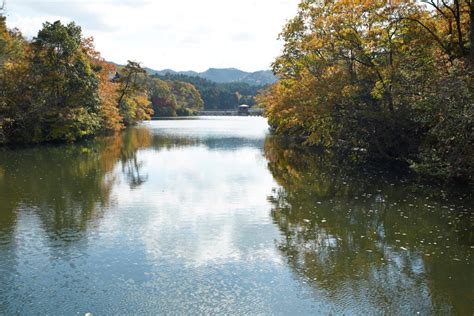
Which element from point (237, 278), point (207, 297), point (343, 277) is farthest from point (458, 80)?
point (207, 297)

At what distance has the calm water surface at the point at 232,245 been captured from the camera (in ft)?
25.7

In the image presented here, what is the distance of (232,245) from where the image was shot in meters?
10.9

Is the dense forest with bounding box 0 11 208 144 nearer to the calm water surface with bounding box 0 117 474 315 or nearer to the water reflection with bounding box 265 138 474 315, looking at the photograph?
the calm water surface with bounding box 0 117 474 315

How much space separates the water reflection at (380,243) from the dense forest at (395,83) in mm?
1936

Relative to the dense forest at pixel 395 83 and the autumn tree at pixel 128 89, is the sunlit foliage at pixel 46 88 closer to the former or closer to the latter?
the dense forest at pixel 395 83

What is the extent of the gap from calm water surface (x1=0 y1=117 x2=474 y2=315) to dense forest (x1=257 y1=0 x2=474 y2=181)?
2.21m

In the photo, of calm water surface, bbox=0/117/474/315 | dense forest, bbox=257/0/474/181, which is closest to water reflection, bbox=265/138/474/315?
calm water surface, bbox=0/117/474/315

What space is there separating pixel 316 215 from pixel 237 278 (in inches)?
227

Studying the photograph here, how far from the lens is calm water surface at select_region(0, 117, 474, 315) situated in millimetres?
7824

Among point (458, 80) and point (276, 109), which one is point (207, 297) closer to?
point (458, 80)

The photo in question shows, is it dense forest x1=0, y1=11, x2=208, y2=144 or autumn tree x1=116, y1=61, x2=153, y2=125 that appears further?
autumn tree x1=116, y1=61, x2=153, y2=125

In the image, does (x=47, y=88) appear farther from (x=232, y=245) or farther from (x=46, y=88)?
(x=232, y=245)

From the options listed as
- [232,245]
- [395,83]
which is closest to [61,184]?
[232,245]

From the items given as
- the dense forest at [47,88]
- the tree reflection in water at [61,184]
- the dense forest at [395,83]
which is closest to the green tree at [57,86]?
the dense forest at [47,88]
